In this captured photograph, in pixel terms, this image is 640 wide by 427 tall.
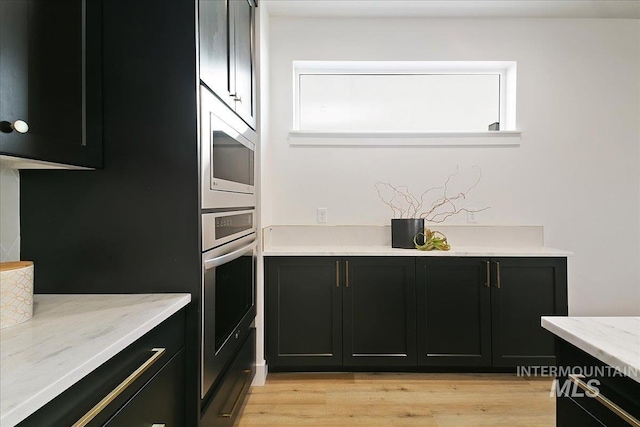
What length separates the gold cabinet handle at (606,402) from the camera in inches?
29.5

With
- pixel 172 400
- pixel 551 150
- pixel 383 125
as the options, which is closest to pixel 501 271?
pixel 551 150

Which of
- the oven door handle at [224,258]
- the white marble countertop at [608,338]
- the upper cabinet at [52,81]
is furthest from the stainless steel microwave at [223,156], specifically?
the white marble countertop at [608,338]

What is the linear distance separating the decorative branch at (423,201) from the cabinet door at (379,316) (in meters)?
0.58

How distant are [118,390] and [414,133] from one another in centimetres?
254

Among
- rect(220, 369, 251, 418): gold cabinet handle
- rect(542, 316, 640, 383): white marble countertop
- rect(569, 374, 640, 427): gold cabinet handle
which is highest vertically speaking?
rect(542, 316, 640, 383): white marble countertop

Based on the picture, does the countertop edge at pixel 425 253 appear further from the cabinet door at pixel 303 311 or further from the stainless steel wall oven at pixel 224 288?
the stainless steel wall oven at pixel 224 288

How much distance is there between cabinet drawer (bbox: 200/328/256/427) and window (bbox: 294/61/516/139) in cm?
173

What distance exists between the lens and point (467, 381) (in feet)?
7.92

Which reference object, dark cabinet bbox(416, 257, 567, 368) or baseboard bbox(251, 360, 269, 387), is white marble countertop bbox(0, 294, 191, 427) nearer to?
baseboard bbox(251, 360, 269, 387)

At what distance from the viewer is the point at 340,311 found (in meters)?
2.44

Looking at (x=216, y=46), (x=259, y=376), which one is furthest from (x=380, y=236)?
(x=216, y=46)

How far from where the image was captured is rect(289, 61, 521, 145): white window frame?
286 cm

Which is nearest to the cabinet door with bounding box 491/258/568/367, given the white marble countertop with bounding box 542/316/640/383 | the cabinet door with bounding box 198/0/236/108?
the white marble countertop with bounding box 542/316/640/383

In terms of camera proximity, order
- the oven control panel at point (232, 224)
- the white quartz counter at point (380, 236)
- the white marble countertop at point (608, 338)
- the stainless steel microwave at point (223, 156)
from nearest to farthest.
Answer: the white marble countertop at point (608, 338) → the stainless steel microwave at point (223, 156) → the oven control panel at point (232, 224) → the white quartz counter at point (380, 236)
